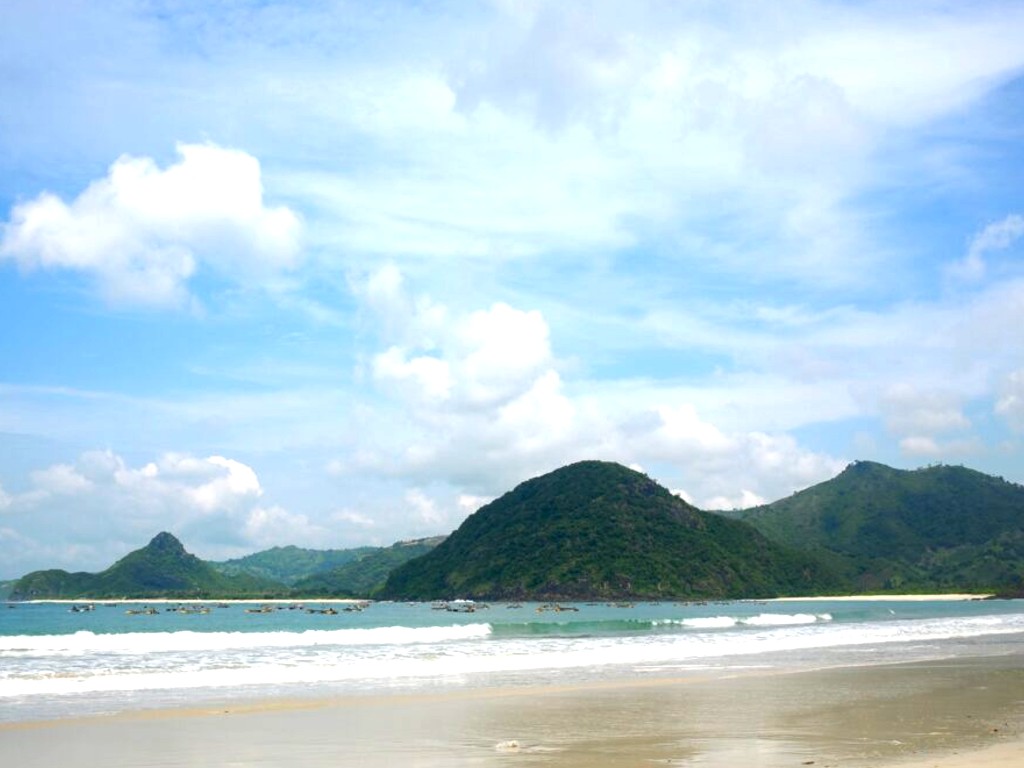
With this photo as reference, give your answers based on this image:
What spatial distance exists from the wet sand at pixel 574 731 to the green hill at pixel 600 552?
A: 375 feet

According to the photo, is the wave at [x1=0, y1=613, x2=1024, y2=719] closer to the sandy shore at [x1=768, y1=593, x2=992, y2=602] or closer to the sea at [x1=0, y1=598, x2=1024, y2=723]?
the sea at [x1=0, y1=598, x2=1024, y2=723]

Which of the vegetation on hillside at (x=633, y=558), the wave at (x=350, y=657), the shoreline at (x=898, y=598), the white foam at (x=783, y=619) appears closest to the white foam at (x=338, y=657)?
the wave at (x=350, y=657)

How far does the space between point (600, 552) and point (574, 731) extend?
131797 millimetres

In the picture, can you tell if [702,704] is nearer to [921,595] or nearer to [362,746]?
[362,746]

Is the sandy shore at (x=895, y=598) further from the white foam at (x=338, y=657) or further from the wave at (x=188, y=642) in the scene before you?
the wave at (x=188, y=642)

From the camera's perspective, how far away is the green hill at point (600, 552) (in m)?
141

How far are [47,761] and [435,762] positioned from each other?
18.6 feet

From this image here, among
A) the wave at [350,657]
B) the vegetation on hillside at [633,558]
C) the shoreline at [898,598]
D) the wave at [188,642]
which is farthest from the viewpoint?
the vegetation on hillside at [633,558]

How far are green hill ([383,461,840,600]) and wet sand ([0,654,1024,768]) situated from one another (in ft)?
375

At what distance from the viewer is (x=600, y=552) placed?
14638 cm

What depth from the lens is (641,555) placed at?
147 meters

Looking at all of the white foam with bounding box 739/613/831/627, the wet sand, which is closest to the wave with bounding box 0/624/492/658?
the wet sand

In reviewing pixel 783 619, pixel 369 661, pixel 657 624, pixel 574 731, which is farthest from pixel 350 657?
pixel 783 619

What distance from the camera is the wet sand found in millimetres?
13844
